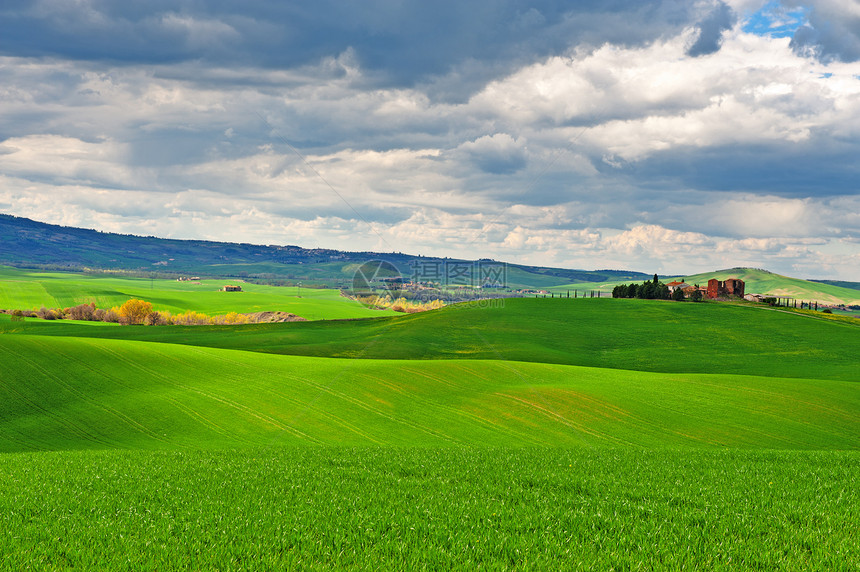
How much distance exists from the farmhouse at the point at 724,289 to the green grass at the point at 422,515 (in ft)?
433

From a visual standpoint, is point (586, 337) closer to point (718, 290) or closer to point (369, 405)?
point (369, 405)

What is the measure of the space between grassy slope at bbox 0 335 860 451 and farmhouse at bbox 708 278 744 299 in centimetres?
9440

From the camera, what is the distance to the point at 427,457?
1669 cm

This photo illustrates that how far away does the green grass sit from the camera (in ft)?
26.0

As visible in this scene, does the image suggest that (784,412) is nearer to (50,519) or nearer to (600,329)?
(50,519)

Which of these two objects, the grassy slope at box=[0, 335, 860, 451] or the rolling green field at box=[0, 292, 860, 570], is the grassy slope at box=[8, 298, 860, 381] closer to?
the rolling green field at box=[0, 292, 860, 570]

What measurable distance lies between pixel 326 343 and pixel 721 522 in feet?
231

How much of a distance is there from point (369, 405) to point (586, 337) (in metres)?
55.7

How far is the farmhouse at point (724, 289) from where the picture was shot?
438 ft

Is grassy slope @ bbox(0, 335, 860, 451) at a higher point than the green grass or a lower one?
lower

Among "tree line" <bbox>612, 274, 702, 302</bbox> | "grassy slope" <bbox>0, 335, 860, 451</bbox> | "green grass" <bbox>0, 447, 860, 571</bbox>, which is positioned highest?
"tree line" <bbox>612, 274, 702, 302</bbox>

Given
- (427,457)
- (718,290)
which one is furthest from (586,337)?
(718,290)

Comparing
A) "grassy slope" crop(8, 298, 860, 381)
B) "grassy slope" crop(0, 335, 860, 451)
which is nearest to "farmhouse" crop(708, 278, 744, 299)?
"grassy slope" crop(8, 298, 860, 381)

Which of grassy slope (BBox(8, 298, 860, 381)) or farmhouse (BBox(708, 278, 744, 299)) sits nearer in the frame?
grassy slope (BBox(8, 298, 860, 381))
